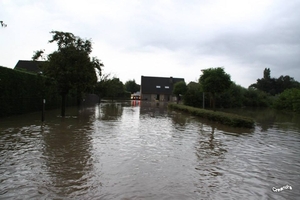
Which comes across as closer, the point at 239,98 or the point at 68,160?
the point at 68,160

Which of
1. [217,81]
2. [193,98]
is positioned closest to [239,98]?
[193,98]

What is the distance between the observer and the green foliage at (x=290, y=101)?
32.4 m

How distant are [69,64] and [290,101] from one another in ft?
106

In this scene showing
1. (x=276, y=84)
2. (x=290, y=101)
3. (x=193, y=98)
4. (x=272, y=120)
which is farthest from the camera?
(x=276, y=84)

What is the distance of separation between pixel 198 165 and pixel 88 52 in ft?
42.3

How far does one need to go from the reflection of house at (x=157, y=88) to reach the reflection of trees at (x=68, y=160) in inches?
2327

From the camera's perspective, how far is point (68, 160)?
651cm

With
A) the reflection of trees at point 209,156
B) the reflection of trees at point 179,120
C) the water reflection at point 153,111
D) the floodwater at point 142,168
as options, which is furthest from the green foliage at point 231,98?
the floodwater at point 142,168

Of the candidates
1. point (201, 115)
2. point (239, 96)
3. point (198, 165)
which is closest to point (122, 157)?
point (198, 165)

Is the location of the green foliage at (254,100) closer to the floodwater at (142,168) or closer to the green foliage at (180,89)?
the green foliage at (180,89)

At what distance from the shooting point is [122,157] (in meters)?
7.02

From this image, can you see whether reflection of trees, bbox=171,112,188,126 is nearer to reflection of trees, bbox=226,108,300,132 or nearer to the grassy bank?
the grassy bank

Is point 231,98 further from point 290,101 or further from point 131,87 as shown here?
point 131,87

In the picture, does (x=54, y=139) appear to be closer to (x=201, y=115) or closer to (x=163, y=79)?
(x=201, y=115)
